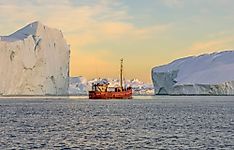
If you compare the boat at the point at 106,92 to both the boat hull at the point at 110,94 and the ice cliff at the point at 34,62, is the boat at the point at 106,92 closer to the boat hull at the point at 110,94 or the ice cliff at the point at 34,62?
the boat hull at the point at 110,94

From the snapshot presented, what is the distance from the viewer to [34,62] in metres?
105

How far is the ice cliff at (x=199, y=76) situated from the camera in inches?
4469

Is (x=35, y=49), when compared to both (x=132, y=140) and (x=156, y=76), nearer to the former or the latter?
(x=156, y=76)

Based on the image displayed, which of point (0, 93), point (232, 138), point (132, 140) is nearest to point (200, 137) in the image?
point (232, 138)

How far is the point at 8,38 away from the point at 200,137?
86169mm

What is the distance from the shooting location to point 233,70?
11725 cm

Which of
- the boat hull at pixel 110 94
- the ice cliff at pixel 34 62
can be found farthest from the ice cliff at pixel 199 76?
the ice cliff at pixel 34 62

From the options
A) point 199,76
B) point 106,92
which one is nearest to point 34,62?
point 106,92

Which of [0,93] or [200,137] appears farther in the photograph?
[0,93]

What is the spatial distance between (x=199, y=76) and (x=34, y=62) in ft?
126

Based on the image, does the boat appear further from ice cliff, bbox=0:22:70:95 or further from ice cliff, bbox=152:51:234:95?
ice cliff, bbox=152:51:234:95

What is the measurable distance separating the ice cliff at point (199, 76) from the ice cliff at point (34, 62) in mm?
24129

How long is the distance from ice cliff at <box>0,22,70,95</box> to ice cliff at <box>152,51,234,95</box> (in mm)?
24129

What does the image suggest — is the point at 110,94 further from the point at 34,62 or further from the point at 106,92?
the point at 34,62
